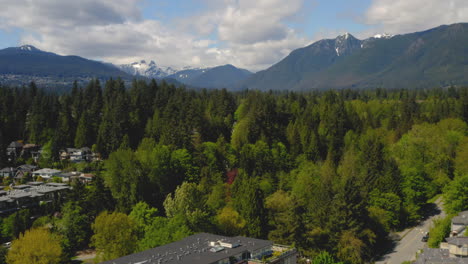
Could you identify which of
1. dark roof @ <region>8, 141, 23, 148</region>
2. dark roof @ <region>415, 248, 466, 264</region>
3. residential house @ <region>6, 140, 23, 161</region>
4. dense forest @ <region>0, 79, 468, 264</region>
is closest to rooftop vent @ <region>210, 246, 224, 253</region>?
dense forest @ <region>0, 79, 468, 264</region>

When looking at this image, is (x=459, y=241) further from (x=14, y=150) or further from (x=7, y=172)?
(x=14, y=150)

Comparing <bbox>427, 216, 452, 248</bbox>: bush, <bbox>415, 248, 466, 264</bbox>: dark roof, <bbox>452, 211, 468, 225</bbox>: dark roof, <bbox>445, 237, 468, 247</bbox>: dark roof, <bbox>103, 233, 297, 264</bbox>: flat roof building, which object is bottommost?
<bbox>427, 216, 452, 248</bbox>: bush

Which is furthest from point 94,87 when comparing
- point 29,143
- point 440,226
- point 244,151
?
point 440,226

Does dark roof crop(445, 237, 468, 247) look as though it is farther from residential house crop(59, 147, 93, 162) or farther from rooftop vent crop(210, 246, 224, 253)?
residential house crop(59, 147, 93, 162)

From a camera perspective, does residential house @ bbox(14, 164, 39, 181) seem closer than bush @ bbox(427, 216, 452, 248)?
No

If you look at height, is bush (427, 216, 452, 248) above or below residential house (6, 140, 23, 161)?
below

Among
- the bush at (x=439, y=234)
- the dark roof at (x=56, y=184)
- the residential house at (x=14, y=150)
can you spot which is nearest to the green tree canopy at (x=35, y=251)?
the dark roof at (x=56, y=184)
